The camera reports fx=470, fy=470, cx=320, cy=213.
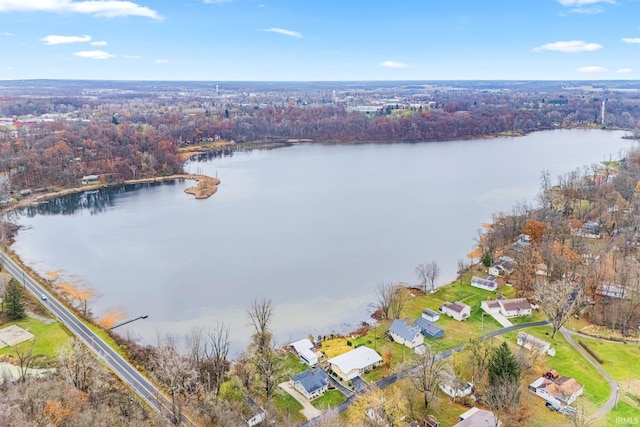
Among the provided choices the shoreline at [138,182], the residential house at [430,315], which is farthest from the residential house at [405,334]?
the shoreline at [138,182]

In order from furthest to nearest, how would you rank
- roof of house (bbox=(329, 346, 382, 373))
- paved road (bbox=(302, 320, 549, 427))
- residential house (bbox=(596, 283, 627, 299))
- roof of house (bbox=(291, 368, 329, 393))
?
residential house (bbox=(596, 283, 627, 299)), roof of house (bbox=(329, 346, 382, 373)), roof of house (bbox=(291, 368, 329, 393)), paved road (bbox=(302, 320, 549, 427))

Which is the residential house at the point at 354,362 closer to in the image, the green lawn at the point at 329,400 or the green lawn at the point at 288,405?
the green lawn at the point at 329,400

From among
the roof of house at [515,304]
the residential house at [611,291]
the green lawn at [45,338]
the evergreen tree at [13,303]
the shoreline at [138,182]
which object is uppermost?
the shoreline at [138,182]

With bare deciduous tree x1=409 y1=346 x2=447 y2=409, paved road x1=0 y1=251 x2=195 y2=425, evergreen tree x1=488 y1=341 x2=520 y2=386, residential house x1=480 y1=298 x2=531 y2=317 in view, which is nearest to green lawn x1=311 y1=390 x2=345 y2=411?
bare deciduous tree x1=409 y1=346 x2=447 y2=409

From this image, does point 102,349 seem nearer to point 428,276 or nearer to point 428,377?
point 428,377

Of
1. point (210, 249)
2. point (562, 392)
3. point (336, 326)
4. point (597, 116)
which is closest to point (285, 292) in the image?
point (336, 326)

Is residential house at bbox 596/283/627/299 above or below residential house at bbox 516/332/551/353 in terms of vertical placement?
above

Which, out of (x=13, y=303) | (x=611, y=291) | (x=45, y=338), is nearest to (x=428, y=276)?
(x=611, y=291)

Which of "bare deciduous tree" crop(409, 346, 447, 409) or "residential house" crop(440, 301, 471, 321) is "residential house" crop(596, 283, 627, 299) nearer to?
"residential house" crop(440, 301, 471, 321)
